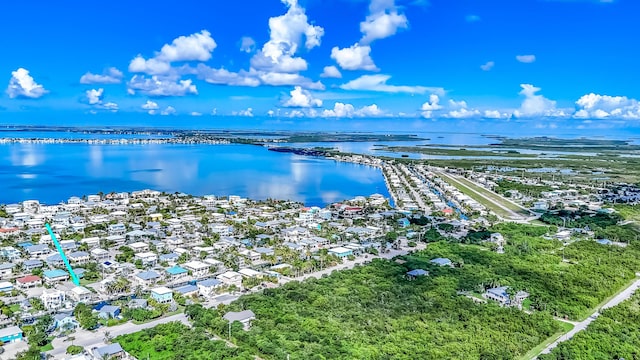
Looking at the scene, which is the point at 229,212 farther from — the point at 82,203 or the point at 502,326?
the point at 502,326

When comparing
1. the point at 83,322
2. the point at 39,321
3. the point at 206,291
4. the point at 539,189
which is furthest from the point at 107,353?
the point at 539,189

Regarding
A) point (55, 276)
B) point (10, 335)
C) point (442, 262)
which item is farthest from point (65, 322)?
point (442, 262)

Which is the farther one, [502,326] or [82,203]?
[82,203]

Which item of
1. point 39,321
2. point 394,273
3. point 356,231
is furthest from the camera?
point 356,231

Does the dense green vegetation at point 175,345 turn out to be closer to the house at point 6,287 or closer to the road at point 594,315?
the house at point 6,287

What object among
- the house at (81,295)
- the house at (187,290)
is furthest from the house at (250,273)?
the house at (81,295)

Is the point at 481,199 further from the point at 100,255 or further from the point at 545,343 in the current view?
the point at 100,255
